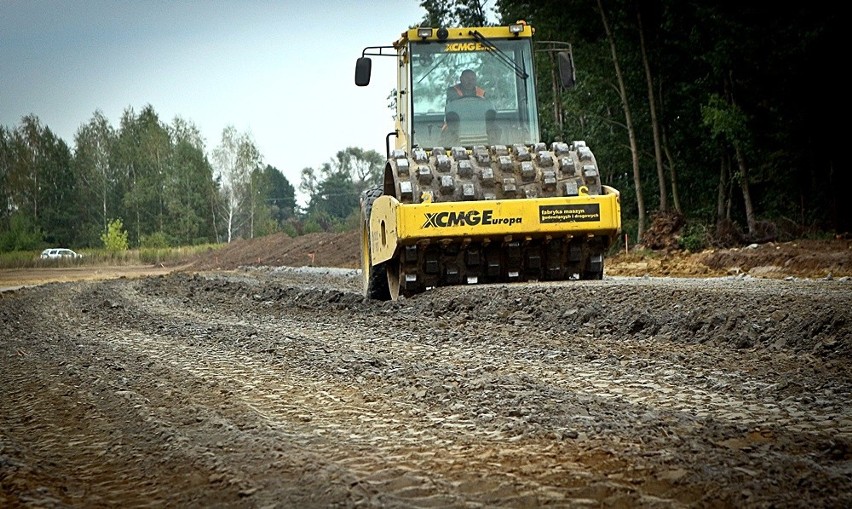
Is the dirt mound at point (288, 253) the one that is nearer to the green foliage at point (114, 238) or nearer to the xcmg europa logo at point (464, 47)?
the green foliage at point (114, 238)

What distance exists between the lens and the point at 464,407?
509 centimetres

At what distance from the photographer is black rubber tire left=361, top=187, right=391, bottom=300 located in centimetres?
1230

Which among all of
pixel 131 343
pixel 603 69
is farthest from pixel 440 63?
pixel 603 69

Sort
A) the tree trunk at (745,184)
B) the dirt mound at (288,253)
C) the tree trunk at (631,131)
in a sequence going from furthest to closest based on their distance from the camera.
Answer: the dirt mound at (288,253) < the tree trunk at (631,131) < the tree trunk at (745,184)

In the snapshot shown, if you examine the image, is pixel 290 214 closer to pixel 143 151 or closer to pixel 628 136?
pixel 143 151

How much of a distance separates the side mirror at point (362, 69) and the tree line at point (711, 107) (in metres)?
12.1

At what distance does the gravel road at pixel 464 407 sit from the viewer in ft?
11.7

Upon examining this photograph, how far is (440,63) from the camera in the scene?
12.6 meters

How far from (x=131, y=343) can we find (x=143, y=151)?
247 ft

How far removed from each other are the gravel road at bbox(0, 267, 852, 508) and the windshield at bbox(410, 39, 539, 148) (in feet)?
9.67

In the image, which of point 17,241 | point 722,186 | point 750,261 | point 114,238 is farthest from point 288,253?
point 750,261

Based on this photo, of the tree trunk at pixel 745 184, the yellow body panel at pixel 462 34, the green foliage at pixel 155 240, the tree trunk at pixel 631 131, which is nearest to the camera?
the yellow body panel at pixel 462 34

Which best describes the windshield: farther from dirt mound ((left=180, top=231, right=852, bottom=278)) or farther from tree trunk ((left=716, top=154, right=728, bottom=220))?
tree trunk ((left=716, top=154, right=728, bottom=220))

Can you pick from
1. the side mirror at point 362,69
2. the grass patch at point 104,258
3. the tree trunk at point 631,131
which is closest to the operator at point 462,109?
the side mirror at point 362,69
